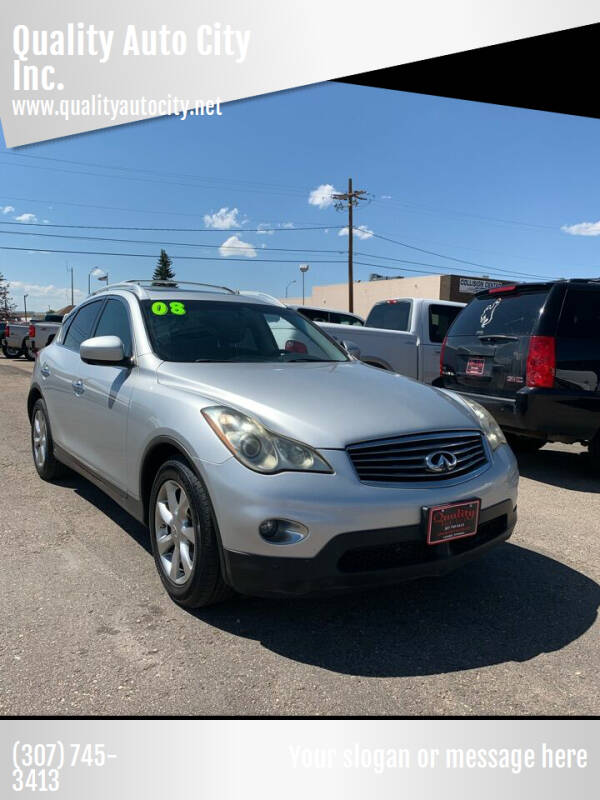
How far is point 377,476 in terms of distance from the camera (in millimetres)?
2645

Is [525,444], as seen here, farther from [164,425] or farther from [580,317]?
[164,425]

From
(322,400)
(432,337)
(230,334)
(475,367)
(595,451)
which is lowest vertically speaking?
(595,451)

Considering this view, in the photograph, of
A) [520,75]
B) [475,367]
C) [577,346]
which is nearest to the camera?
[577,346]

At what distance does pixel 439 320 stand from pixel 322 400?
700cm

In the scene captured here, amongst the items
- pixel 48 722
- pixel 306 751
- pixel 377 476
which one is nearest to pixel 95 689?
pixel 48 722

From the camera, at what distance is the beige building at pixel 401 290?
44.1 m

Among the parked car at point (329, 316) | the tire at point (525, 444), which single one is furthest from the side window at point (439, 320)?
the tire at point (525, 444)

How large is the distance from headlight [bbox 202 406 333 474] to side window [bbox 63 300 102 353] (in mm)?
A: 2478

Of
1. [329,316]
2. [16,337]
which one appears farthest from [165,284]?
[16,337]

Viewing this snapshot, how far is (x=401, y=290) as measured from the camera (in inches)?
1935

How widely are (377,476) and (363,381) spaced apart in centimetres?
90

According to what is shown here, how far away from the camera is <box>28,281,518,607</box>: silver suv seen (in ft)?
8.32

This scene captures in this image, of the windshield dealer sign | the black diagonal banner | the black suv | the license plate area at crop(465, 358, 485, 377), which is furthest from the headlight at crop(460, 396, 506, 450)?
the windshield dealer sign

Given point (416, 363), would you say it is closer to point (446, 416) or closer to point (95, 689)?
point (446, 416)
